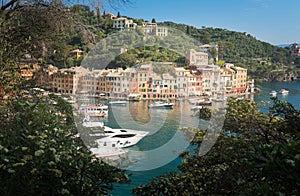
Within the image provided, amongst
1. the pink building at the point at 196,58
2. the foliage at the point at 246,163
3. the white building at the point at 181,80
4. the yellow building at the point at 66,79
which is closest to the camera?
the foliage at the point at 246,163

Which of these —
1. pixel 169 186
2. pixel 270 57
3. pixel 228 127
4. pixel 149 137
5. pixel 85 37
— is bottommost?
pixel 149 137

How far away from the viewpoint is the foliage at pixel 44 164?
38.7 inches

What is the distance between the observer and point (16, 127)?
1217 mm

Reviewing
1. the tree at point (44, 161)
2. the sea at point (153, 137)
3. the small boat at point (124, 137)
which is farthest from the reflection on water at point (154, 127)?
the tree at point (44, 161)

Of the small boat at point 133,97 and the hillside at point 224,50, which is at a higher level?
the hillside at point 224,50

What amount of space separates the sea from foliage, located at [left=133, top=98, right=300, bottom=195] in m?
1.12

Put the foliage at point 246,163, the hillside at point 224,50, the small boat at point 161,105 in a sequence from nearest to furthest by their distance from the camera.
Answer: the foliage at point 246,163, the hillside at point 224,50, the small boat at point 161,105

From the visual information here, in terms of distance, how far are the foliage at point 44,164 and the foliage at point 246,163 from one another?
397 mm

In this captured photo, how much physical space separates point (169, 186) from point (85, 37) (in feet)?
3.85

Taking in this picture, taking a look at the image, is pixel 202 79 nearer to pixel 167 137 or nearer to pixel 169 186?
pixel 167 137

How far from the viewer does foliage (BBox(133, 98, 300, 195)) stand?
77 centimetres

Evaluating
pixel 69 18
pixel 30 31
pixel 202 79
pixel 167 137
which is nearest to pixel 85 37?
pixel 69 18

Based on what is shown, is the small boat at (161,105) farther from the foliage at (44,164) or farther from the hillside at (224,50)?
the foliage at (44,164)

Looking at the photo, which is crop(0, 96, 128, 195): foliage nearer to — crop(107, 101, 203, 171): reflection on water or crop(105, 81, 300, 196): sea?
crop(105, 81, 300, 196): sea
